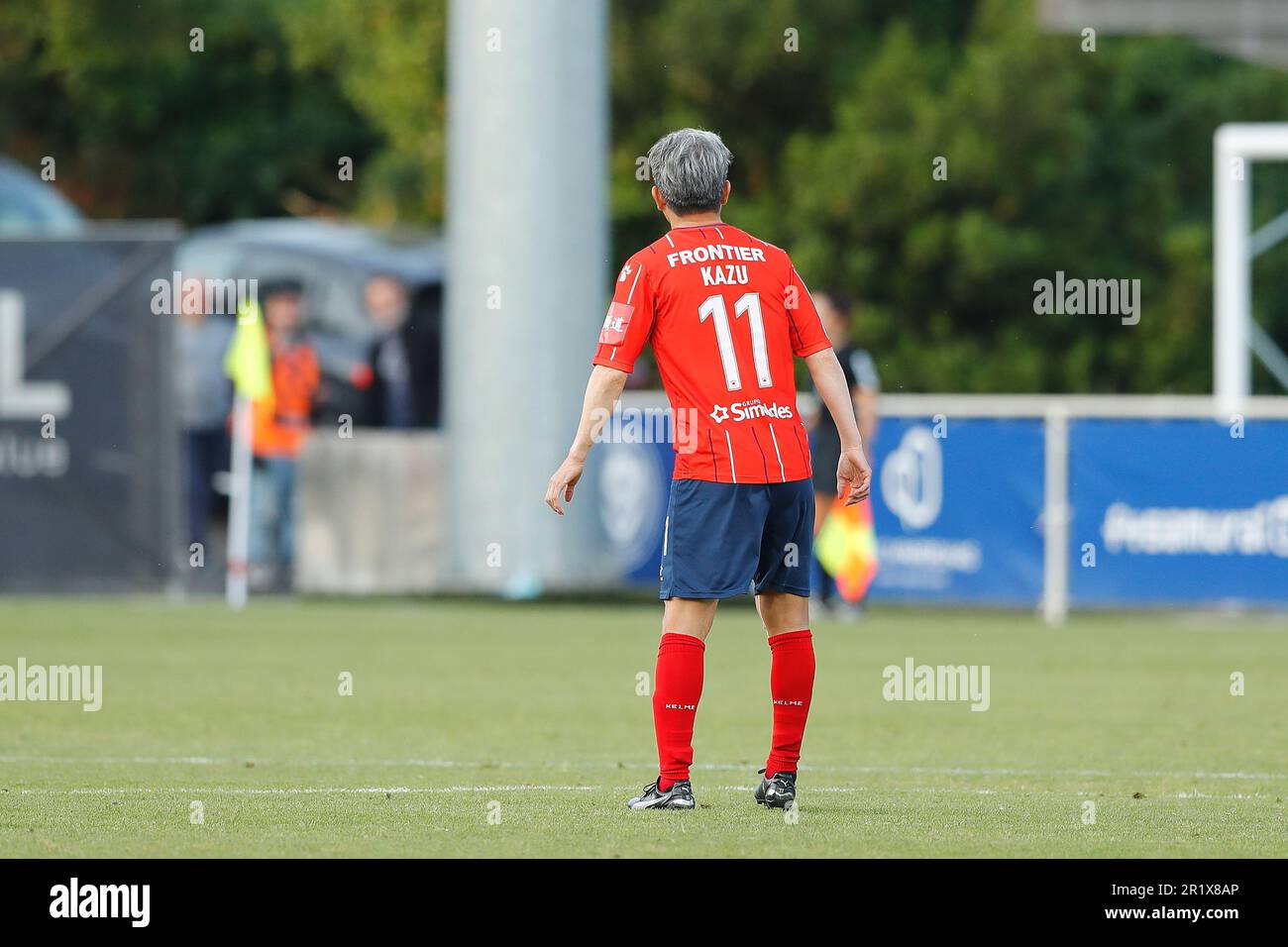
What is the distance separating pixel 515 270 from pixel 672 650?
1188cm

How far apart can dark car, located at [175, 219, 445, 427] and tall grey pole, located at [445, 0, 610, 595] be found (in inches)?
208

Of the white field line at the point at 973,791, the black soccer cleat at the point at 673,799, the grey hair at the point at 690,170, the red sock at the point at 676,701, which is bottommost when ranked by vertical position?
the white field line at the point at 973,791

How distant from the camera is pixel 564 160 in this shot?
1988 centimetres

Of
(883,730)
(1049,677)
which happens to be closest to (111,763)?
(883,730)

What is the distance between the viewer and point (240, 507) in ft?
66.1

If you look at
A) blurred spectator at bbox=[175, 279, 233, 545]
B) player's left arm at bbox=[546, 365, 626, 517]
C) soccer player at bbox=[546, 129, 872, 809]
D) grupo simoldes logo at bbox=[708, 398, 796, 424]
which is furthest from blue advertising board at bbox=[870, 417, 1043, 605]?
player's left arm at bbox=[546, 365, 626, 517]

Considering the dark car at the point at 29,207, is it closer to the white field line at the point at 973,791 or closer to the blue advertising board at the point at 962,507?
the blue advertising board at the point at 962,507

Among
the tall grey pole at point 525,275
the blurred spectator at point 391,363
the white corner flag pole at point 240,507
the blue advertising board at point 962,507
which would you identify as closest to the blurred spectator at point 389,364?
the blurred spectator at point 391,363

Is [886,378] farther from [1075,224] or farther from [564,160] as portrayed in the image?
[564,160]

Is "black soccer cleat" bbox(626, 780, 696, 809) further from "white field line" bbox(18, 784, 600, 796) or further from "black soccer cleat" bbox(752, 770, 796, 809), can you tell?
"white field line" bbox(18, 784, 600, 796)

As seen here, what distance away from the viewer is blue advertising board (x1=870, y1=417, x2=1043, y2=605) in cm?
1891

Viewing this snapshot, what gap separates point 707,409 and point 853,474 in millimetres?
562

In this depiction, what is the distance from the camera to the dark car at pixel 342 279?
2586 cm

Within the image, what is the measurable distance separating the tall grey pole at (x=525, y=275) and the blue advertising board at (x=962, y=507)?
7.90 ft
